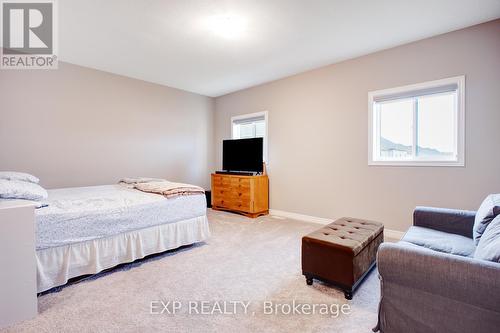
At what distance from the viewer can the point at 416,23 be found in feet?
8.81

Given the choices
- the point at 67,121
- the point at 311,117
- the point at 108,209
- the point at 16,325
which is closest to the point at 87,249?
the point at 108,209

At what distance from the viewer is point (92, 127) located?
3.97m

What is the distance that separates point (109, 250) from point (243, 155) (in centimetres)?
302

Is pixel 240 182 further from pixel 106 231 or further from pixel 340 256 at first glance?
pixel 340 256

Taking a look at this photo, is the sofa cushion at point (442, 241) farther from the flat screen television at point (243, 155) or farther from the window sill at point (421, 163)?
the flat screen television at point (243, 155)

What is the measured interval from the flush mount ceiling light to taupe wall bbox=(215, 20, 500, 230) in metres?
1.73

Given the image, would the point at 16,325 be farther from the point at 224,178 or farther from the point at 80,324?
the point at 224,178

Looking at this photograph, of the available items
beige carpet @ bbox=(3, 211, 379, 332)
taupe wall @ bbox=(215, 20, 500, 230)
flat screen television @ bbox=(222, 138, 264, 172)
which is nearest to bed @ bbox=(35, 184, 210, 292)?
beige carpet @ bbox=(3, 211, 379, 332)

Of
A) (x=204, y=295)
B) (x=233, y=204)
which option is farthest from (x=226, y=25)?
(x=233, y=204)

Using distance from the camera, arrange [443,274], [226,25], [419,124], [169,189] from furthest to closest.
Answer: [419,124] < [169,189] < [226,25] < [443,274]

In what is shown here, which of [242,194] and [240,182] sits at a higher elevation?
[240,182]

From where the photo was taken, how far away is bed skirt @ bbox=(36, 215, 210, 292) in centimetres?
194

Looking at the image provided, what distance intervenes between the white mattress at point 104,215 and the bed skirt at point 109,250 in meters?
0.06

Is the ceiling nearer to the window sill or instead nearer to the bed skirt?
the window sill
